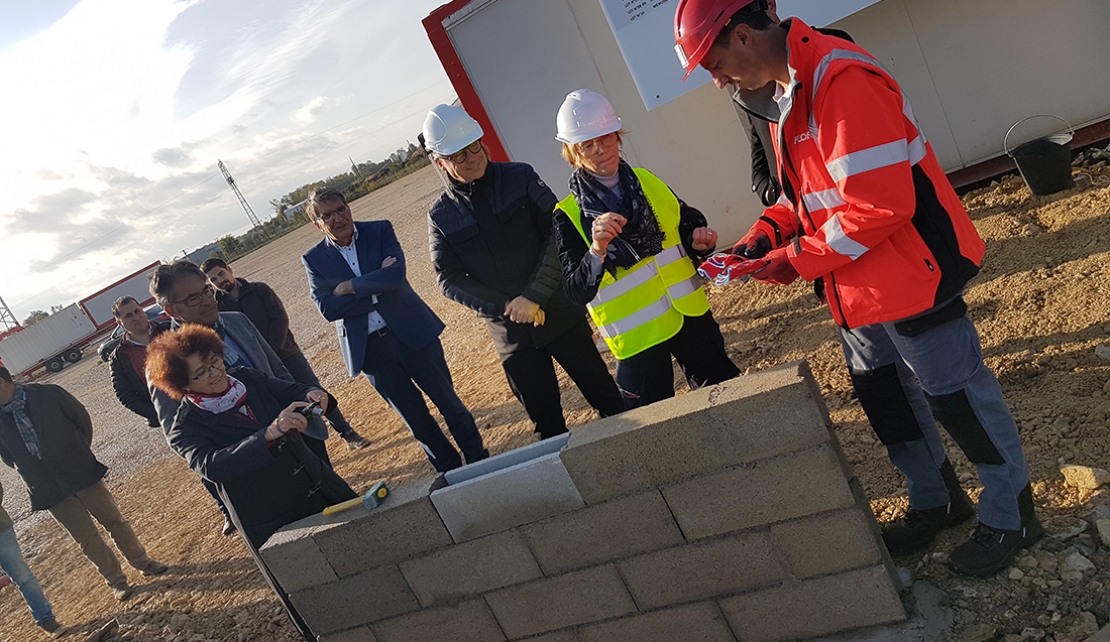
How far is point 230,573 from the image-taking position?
6.04 meters

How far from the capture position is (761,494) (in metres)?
2.58

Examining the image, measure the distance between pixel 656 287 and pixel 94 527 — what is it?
5.37 m

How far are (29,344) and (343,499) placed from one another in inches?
1320

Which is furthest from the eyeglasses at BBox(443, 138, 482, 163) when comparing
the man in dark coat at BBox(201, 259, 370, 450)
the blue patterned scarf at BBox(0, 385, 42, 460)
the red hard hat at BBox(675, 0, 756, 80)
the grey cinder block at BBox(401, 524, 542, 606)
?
the blue patterned scarf at BBox(0, 385, 42, 460)

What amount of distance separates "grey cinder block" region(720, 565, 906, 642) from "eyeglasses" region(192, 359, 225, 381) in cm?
235

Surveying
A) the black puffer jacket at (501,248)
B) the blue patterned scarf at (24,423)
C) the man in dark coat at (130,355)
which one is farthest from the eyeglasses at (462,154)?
the blue patterned scarf at (24,423)

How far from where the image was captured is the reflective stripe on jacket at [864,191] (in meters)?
2.18

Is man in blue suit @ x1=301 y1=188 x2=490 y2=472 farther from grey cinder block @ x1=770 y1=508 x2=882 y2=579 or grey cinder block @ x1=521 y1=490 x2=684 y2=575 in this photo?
grey cinder block @ x1=770 y1=508 x2=882 y2=579

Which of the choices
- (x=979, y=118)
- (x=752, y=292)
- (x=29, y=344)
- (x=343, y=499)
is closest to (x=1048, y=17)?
(x=979, y=118)

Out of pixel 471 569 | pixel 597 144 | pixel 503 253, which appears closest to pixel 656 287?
pixel 597 144

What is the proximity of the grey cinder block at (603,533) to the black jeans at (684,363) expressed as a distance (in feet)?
2.80

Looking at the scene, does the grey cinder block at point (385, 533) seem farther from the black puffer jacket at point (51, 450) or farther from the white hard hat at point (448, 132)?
the black puffer jacket at point (51, 450)

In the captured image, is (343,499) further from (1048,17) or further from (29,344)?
(29,344)

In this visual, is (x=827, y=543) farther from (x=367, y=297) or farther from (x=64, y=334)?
(x=64, y=334)
